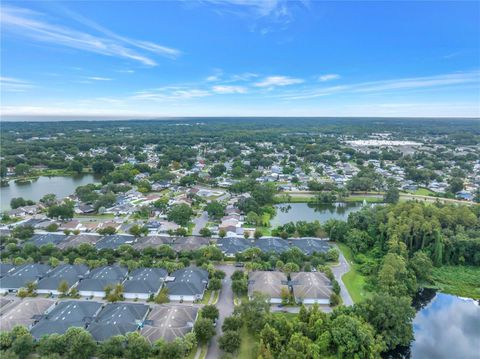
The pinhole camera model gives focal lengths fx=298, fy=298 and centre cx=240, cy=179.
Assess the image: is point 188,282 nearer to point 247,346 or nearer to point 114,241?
point 247,346

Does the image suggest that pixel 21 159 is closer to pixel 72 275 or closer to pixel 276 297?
pixel 72 275

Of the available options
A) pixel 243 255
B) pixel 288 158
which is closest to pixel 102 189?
pixel 243 255

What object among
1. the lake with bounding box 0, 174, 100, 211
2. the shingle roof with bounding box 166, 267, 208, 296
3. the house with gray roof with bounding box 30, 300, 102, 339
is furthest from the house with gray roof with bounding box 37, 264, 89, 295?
the lake with bounding box 0, 174, 100, 211

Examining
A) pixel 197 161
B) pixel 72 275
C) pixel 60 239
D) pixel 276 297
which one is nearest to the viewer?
pixel 276 297

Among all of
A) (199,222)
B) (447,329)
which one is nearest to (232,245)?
(199,222)

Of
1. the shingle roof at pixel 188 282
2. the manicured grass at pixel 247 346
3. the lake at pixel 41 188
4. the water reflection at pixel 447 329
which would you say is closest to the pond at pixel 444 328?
the water reflection at pixel 447 329
